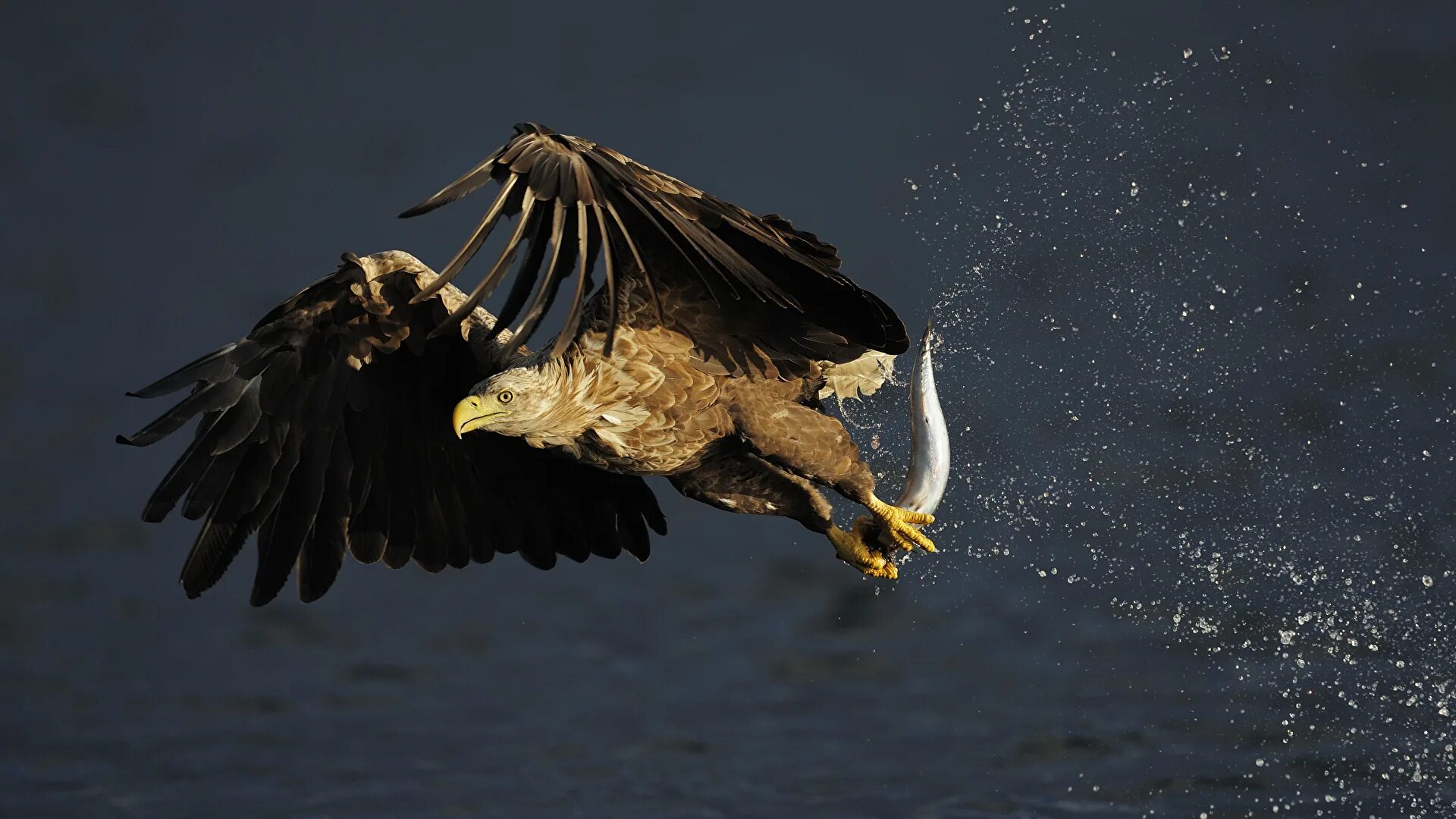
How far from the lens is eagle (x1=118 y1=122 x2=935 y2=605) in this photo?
15.1 feet

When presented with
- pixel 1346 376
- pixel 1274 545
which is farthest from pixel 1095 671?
pixel 1346 376

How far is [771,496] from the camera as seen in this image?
5.61m

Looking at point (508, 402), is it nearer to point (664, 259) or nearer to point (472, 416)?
point (472, 416)

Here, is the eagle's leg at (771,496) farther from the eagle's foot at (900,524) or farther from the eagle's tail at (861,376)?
the eagle's tail at (861,376)

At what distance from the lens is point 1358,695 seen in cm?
1005

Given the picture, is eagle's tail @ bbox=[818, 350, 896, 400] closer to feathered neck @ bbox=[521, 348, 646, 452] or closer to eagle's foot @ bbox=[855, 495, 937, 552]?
eagle's foot @ bbox=[855, 495, 937, 552]

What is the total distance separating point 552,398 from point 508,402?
13cm

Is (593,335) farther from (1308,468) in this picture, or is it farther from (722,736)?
(722,736)

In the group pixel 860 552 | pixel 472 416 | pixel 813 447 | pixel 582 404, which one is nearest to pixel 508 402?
pixel 472 416

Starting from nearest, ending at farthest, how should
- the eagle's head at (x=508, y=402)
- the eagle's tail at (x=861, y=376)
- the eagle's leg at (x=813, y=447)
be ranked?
1. the eagle's head at (x=508, y=402)
2. the eagle's leg at (x=813, y=447)
3. the eagle's tail at (x=861, y=376)

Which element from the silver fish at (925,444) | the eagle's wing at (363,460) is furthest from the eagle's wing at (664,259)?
the eagle's wing at (363,460)

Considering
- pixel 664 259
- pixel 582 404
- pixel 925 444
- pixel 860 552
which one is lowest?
pixel 860 552

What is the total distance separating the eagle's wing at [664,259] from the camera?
4.21 metres

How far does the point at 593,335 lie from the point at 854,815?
6.50 m
